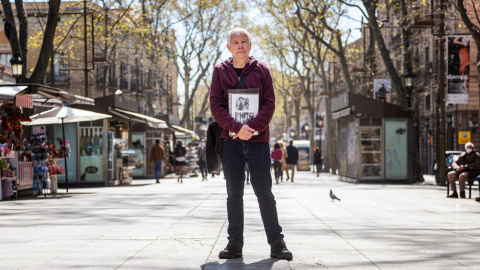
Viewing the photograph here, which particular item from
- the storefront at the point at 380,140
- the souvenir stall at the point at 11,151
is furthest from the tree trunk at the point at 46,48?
the storefront at the point at 380,140

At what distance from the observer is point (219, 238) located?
8492mm

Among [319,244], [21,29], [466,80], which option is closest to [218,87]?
[319,244]

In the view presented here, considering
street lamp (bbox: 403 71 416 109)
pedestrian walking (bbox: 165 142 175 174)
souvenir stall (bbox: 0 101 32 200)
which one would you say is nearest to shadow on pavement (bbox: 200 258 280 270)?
souvenir stall (bbox: 0 101 32 200)

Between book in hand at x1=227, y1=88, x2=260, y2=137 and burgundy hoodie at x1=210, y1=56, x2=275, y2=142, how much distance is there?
0.06 m

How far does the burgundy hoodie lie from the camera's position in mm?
6559

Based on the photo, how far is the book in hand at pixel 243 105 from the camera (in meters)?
6.62

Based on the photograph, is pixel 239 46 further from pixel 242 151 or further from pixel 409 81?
pixel 409 81

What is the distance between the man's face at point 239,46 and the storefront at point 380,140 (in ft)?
76.6

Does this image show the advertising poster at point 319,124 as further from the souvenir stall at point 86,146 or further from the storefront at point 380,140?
the souvenir stall at point 86,146

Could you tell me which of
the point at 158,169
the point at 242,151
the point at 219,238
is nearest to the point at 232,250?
the point at 242,151

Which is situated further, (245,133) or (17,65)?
(17,65)

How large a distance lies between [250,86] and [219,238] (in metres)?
2.38

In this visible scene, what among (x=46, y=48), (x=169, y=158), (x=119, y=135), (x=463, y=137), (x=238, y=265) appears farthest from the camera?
(x=169, y=158)

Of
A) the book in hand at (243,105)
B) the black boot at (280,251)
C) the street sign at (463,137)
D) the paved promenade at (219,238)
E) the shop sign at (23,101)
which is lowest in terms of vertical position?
the paved promenade at (219,238)
